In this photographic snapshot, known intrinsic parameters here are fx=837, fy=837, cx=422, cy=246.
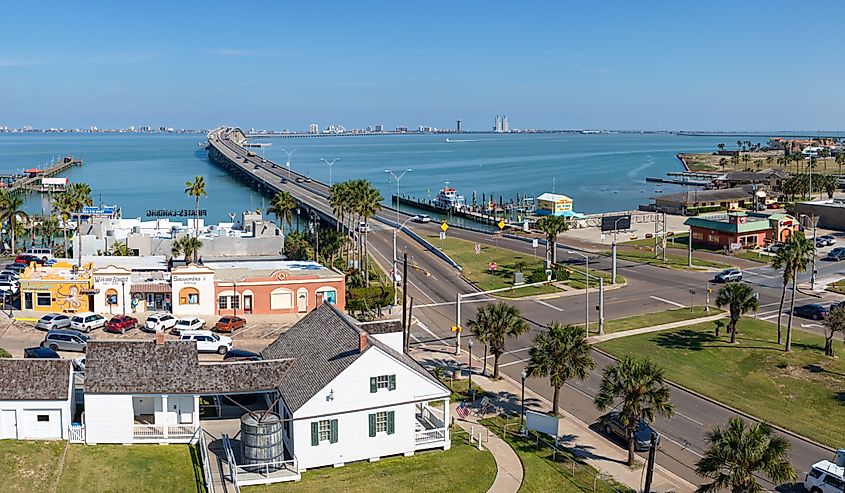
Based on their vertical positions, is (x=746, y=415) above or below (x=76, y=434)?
below

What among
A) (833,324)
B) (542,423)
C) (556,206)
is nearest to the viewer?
(542,423)

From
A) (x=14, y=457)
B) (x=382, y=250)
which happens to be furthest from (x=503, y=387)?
(x=382, y=250)

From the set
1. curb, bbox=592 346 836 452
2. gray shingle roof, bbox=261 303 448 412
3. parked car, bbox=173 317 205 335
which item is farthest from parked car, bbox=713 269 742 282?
parked car, bbox=173 317 205 335

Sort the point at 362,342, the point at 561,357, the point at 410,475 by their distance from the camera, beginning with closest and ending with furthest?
the point at 410,475
the point at 362,342
the point at 561,357

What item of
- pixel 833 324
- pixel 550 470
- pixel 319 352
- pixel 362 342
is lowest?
pixel 550 470

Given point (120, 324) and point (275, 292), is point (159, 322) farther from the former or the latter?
point (275, 292)

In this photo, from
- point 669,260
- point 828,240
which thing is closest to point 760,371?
point 669,260

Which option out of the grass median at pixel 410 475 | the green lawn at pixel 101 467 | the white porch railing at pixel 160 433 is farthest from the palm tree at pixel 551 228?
the green lawn at pixel 101 467
